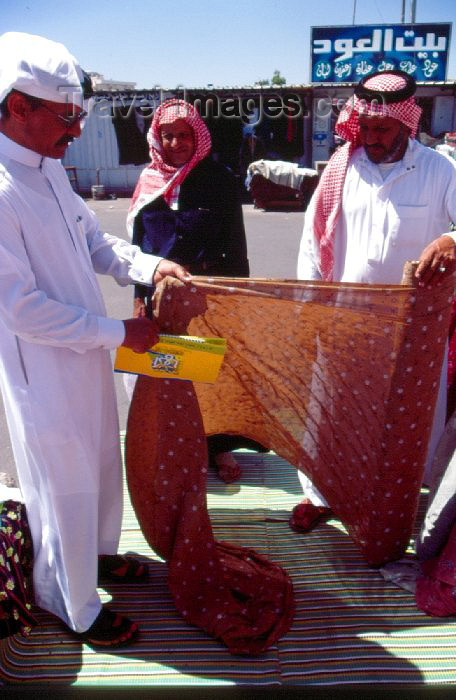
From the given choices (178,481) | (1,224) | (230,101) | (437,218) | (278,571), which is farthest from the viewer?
(230,101)

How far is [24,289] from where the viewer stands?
1.70 meters

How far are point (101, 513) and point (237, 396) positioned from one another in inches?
27.1

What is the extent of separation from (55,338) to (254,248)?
26.8 feet

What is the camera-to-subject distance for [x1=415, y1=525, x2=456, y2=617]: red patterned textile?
2.15 metres

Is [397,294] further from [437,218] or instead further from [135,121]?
[135,121]

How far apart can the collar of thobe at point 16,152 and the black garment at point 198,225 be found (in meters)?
1.19

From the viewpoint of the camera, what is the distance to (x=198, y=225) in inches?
117

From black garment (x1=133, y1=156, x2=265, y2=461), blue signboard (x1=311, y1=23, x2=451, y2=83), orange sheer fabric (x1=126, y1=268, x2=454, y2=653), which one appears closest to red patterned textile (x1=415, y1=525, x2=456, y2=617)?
orange sheer fabric (x1=126, y1=268, x2=454, y2=653)

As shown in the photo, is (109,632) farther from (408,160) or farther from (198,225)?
(408,160)

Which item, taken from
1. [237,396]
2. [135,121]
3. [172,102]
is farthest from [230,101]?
[237,396]

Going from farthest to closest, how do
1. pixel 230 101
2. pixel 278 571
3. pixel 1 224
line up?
pixel 230 101
pixel 278 571
pixel 1 224

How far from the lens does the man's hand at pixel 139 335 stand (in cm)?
188

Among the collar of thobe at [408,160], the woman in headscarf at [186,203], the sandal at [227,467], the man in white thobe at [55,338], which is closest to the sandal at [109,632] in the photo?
the man in white thobe at [55,338]

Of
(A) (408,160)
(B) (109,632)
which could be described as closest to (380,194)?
(A) (408,160)
